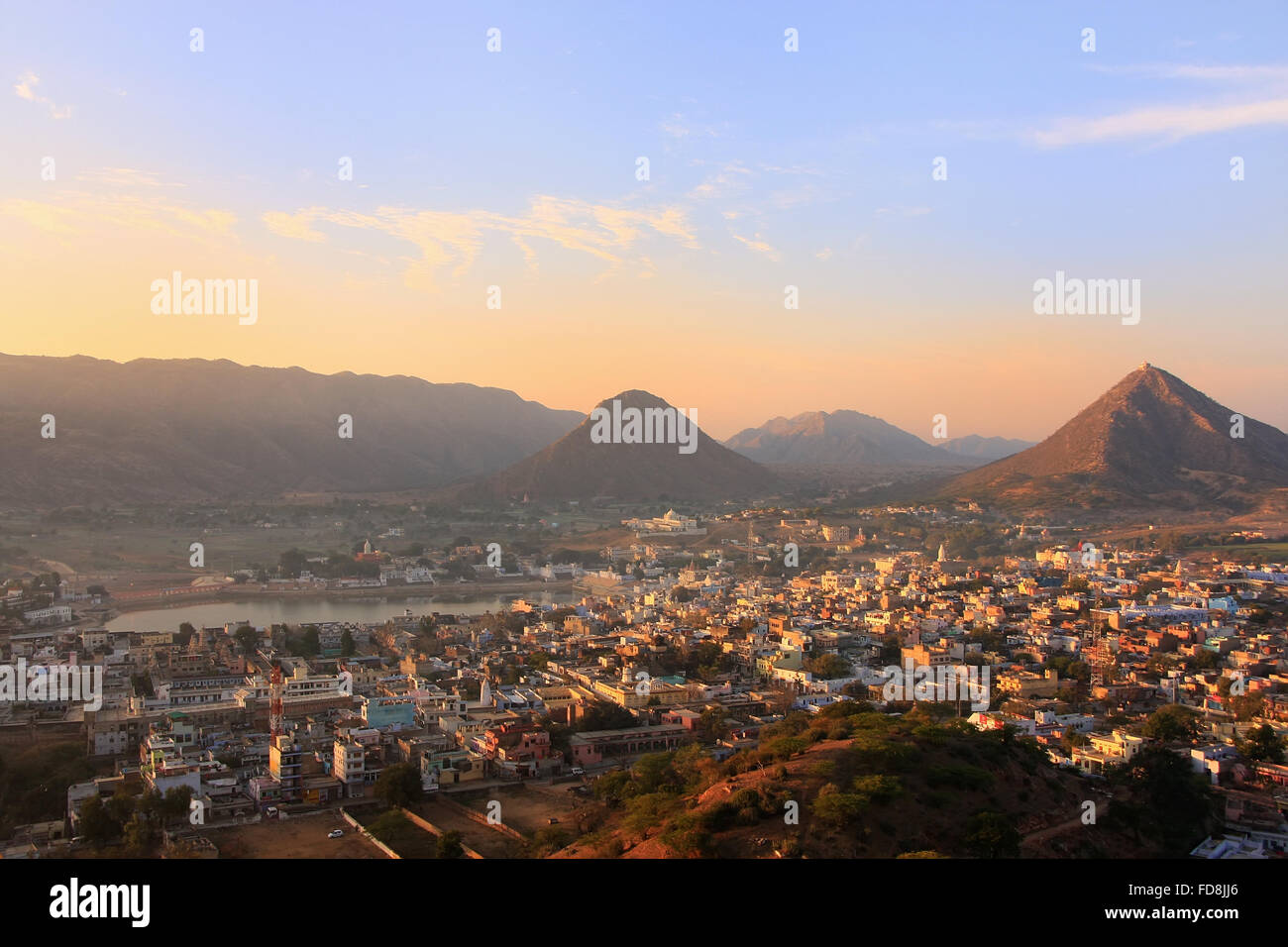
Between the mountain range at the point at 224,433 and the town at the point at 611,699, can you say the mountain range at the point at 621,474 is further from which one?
the town at the point at 611,699

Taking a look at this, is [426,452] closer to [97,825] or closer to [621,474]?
[621,474]

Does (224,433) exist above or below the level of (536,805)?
above

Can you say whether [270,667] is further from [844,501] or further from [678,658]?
[844,501]

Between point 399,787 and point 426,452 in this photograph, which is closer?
point 399,787

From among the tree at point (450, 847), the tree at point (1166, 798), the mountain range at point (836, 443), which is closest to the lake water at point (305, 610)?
the tree at point (450, 847)

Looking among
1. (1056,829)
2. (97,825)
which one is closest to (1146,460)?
(1056,829)

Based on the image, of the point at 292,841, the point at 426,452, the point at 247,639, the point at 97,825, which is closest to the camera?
the point at 97,825

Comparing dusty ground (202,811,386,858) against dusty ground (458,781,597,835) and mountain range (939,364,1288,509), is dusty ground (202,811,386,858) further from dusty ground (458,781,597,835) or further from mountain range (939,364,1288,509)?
mountain range (939,364,1288,509)

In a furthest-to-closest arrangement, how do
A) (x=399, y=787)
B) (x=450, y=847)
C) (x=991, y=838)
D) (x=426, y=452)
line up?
(x=426, y=452)
(x=399, y=787)
(x=450, y=847)
(x=991, y=838)
